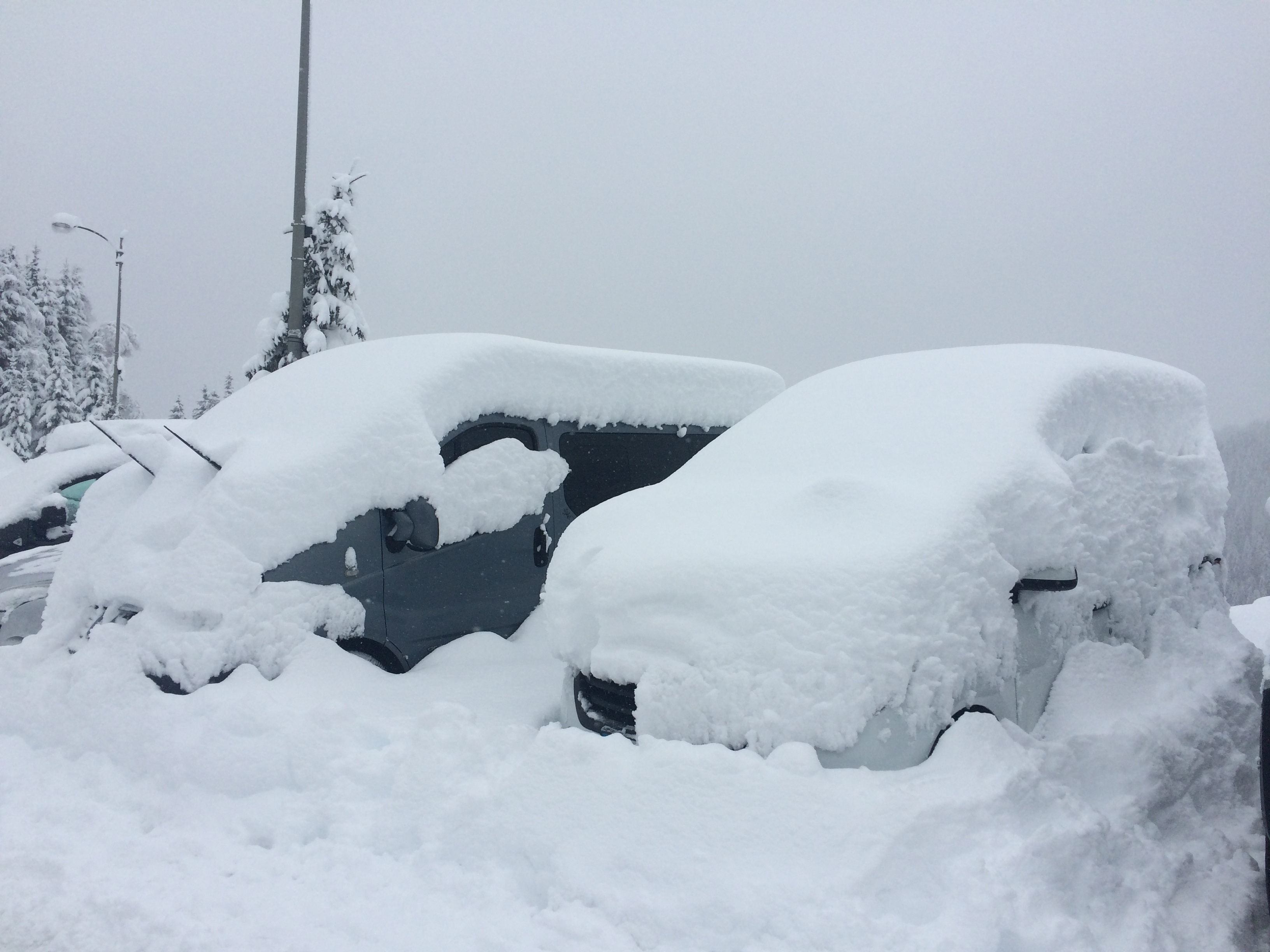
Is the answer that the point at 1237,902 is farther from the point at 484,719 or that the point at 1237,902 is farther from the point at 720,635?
the point at 484,719

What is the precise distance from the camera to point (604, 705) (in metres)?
3.47

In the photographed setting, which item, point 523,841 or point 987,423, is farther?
point 987,423

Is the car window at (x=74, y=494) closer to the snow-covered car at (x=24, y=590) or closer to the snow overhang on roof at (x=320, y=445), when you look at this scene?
the snow-covered car at (x=24, y=590)

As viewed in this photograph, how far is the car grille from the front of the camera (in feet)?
10.9

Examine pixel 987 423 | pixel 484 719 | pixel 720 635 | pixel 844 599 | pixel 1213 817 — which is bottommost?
pixel 484 719

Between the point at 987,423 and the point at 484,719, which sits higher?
the point at 987,423

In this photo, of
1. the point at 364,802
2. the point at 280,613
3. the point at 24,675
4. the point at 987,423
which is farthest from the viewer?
the point at 24,675

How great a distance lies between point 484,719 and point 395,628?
940mm

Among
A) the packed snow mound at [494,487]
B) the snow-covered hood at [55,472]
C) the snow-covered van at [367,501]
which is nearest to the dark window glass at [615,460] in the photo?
the snow-covered van at [367,501]

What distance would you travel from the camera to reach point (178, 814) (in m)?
3.57

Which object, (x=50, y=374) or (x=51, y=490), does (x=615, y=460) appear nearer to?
(x=51, y=490)

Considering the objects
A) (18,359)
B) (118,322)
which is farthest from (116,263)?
(18,359)

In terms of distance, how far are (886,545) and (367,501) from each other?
2667 millimetres

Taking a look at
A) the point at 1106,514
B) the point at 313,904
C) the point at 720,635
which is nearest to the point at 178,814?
the point at 313,904
